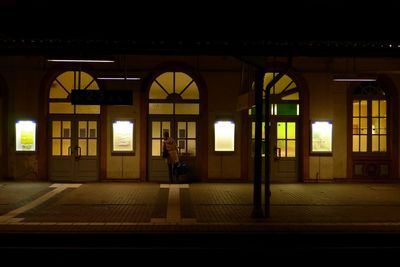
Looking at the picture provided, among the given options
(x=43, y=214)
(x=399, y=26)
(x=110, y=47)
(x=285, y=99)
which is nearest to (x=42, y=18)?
(x=110, y=47)

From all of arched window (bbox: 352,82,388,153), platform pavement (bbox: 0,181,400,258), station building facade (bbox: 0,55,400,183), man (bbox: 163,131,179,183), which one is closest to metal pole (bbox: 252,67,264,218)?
platform pavement (bbox: 0,181,400,258)

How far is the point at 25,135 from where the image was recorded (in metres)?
18.3

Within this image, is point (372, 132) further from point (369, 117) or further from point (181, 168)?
point (181, 168)

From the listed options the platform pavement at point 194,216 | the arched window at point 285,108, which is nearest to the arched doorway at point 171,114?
the platform pavement at point 194,216

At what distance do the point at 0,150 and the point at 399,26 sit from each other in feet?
41.7

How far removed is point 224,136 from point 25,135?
20.9 ft

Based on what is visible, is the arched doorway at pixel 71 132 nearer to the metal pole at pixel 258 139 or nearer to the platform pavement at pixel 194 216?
the platform pavement at pixel 194 216

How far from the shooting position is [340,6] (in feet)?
36.7

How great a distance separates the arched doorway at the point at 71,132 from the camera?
1852 cm

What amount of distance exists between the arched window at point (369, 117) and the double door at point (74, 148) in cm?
856

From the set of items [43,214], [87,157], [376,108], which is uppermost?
[376,108]

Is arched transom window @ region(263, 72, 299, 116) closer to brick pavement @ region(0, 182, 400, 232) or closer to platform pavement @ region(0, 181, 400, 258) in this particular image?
brick pavement @ region(0, 182, 400, 232)

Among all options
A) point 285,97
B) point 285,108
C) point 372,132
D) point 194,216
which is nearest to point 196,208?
point 194,216

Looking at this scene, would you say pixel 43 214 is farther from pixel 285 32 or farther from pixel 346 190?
pixel 346 190
